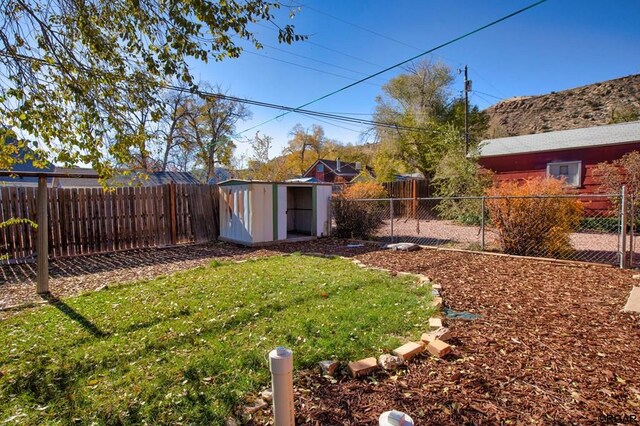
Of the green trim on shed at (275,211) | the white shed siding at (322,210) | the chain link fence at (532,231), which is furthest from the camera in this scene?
Result: the white shed siding at (322,210)

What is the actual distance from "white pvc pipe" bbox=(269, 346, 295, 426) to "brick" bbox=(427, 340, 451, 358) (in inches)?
63.1

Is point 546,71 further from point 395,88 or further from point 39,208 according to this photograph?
point 39,208

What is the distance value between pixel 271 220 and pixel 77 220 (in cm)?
478

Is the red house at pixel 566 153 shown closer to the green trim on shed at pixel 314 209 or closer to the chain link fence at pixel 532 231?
the chain link fence at pixel 532 231

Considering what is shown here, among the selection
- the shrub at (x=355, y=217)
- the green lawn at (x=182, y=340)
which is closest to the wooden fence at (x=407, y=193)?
the shrub at (x=355, y=217)

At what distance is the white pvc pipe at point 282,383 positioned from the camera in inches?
66.4

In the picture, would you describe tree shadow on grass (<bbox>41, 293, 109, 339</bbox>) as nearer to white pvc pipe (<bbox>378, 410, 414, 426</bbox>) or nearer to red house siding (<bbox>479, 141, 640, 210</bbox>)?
white pvc pipe (<bbox>378, 410, 414, 426</bbox>)

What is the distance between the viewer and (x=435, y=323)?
3.53m

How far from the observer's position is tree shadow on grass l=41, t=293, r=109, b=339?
139 inches

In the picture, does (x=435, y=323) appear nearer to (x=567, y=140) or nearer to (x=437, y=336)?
(x=437, y=336)

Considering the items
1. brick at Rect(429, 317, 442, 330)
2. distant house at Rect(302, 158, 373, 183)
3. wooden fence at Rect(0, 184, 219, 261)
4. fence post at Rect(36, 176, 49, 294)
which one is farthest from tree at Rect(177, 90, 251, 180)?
brick at Rect(429, 317, 442, 330)

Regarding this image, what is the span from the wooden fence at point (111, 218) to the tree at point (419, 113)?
15229 millimetres

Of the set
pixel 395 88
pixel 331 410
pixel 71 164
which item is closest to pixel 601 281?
pixel 331 410

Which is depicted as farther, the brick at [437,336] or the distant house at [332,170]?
the distant house at [332,170]
